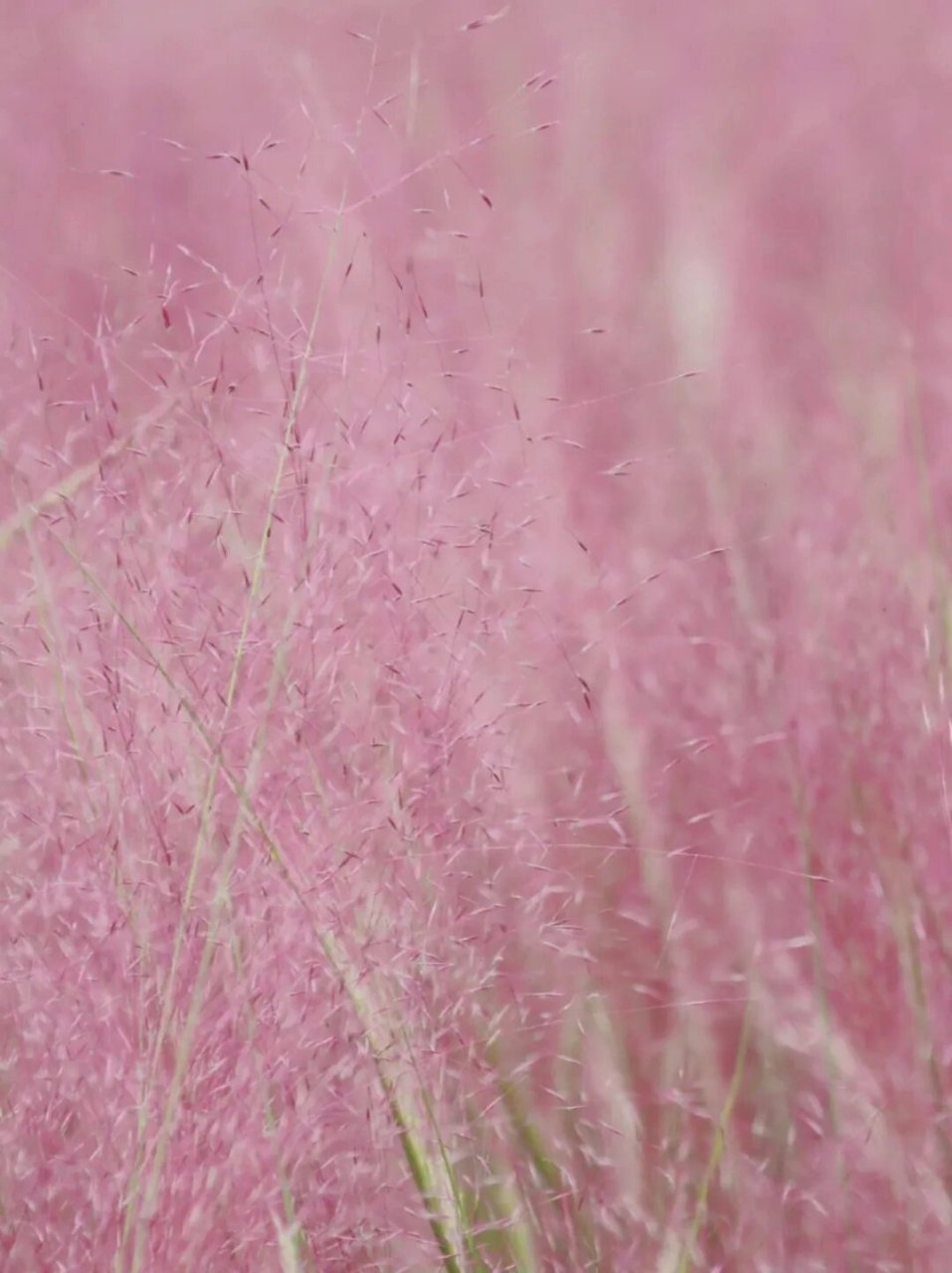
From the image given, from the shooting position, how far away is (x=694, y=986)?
111 cm

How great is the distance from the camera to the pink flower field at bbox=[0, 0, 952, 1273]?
0.88m

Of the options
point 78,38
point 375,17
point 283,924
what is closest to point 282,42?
point 375,17

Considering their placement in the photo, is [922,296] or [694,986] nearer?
[694,986]

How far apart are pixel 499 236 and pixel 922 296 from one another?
1.31 feet

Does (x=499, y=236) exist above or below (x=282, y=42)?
below

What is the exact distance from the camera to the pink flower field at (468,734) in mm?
878

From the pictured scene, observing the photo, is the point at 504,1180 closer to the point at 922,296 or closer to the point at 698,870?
the point at 698,870

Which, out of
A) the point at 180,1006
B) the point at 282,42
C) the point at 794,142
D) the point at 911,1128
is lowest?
the point at 911,1128

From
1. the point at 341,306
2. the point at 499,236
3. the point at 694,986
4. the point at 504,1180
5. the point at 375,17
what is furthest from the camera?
the point at 375,17

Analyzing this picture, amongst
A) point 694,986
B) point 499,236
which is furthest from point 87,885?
point 499,236

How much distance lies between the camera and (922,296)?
1.55 metres

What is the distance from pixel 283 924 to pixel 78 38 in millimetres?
1204

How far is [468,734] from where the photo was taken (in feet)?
2.99

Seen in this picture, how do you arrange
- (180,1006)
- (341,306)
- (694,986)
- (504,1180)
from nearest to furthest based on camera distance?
(180,1006)
(504,1180)
(694,986)
(341,306)
